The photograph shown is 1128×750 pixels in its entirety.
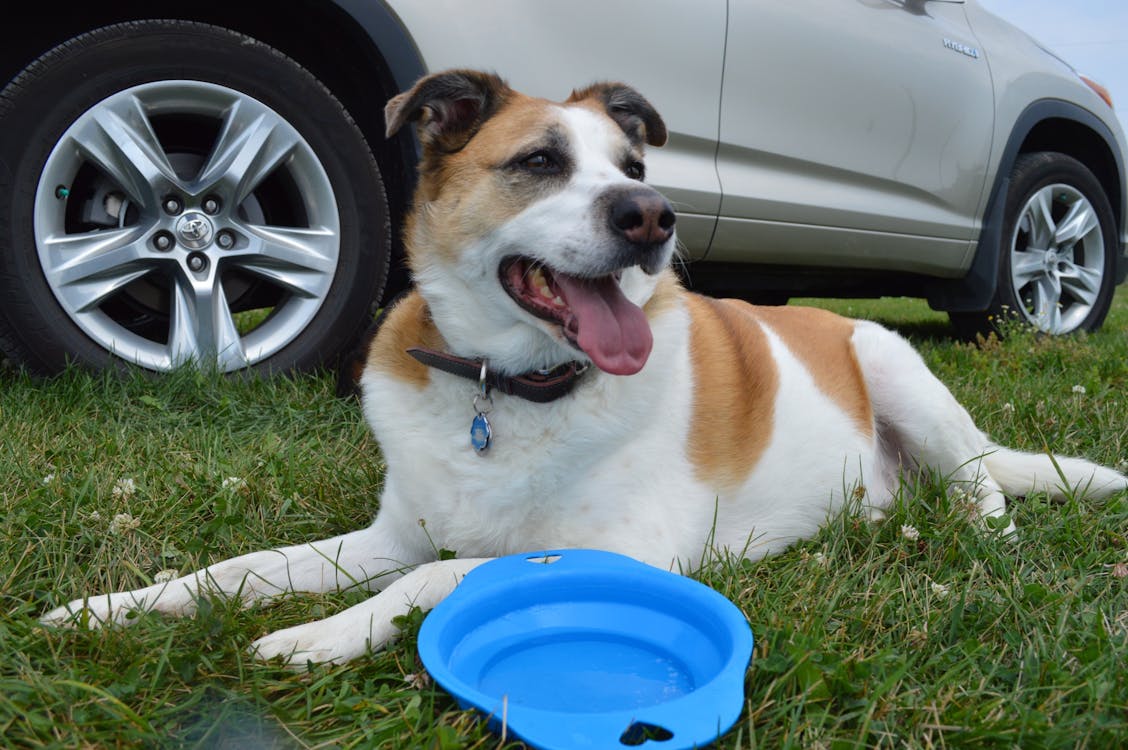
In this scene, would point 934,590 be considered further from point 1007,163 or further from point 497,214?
point 1007,163

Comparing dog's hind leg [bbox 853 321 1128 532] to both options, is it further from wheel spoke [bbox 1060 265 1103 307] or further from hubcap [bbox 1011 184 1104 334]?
wheel spoke [bbox 1060 265 1103 307]

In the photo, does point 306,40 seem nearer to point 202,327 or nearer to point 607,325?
point 202,327

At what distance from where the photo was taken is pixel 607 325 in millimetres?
2199

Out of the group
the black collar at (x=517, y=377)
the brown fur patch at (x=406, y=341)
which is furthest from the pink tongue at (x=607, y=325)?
the brown fur patch at (x=406, y=341)

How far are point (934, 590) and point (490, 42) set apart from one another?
244 centimetres

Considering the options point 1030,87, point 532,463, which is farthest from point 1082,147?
point 532,463

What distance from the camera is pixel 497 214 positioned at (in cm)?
234

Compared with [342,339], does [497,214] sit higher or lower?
higher

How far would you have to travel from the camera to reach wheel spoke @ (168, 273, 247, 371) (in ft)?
10.9

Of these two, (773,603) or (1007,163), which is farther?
(1007,163)

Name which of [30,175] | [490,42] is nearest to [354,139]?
[490,42]

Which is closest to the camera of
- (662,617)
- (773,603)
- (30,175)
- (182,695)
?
(182,695)

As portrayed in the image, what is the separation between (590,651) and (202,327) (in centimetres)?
229

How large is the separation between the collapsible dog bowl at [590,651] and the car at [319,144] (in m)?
1.61
